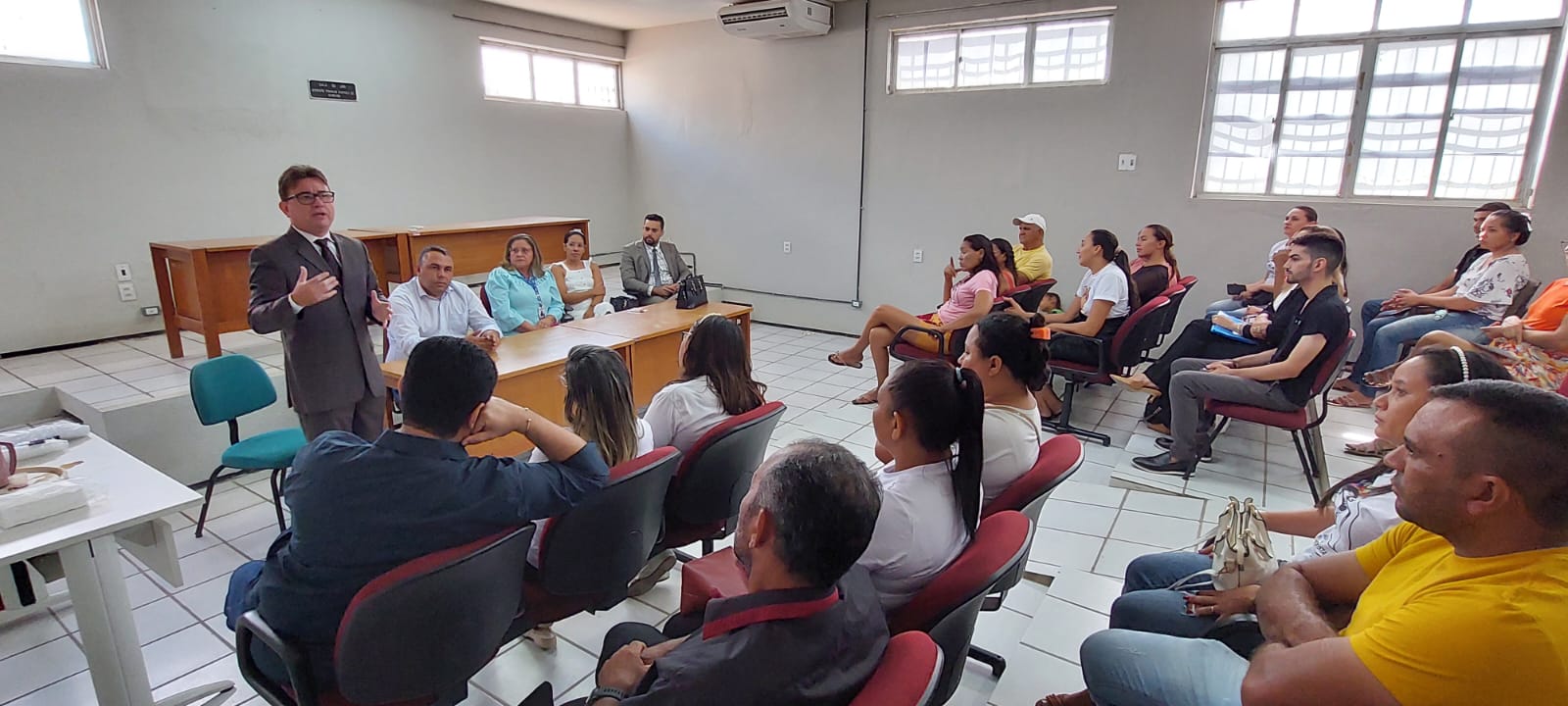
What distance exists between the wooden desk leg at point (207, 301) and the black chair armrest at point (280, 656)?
3353mm

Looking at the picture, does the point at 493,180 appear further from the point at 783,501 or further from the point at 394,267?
the point at 783,501

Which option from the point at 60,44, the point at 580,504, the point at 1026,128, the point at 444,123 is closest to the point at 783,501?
the point at 580,504

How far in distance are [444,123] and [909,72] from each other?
13.7 ft

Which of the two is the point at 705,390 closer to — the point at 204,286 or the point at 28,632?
the point at 28,632

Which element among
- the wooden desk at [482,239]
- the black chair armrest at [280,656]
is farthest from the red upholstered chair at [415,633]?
the wooden desk at [482,239]

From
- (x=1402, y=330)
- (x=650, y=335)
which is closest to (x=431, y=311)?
(x=650, y=335)

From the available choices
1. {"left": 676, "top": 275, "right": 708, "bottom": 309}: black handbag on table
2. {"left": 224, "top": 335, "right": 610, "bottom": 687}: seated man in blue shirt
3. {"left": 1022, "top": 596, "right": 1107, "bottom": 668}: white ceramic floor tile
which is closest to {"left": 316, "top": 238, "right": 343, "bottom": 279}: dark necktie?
{"left": 224, "top": 335, "right": 610, "bottom": 687}: seated man in blue shirt

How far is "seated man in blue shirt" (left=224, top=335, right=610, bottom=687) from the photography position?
1401 mm

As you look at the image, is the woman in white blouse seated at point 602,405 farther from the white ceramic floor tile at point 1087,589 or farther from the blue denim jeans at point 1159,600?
the white ceramic floor tile at point 1087,589

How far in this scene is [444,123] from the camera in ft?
21.2

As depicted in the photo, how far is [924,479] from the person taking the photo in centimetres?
157

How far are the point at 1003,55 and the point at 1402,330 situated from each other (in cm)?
338

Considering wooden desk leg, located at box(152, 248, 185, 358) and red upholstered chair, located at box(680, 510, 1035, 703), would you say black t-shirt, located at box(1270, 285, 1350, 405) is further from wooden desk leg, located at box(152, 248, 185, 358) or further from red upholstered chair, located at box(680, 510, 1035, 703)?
wooden desk leg, located at box(152, 248, 185, 358)

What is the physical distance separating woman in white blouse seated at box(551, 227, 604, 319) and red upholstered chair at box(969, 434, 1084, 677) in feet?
12.2
